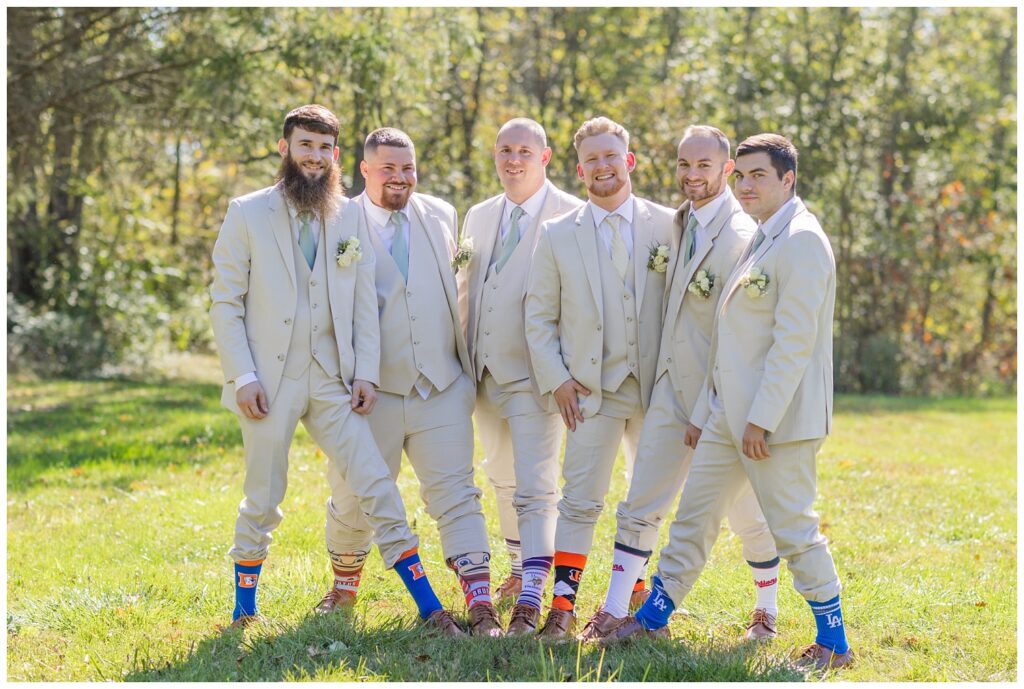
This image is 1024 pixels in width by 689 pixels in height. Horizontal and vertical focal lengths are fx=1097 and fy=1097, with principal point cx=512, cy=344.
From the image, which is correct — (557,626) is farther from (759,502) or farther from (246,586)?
(246,586)

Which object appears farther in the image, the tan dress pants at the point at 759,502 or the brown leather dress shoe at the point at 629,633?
the brown leather dress shoe at the point at 629,633

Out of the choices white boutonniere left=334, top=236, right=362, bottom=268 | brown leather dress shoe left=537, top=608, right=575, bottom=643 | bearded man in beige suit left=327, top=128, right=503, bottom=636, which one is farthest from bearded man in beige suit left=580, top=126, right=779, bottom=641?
white boutonniere left=334, top=236, right=362, bottom=268

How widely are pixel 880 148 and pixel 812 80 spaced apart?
168 cm

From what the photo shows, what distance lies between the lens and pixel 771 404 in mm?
4457

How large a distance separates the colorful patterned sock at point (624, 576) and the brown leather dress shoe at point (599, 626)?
0.06 m

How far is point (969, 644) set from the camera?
4926 mm

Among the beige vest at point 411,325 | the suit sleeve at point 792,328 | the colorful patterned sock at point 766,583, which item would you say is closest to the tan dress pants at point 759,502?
the suit sleeve at point 792,328

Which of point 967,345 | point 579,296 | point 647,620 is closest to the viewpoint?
point 647,620

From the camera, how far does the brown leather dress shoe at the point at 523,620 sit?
487 centimetres

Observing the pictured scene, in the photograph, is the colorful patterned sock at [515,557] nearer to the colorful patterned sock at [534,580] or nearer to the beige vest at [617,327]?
the colorful patterned sock at [534,580]

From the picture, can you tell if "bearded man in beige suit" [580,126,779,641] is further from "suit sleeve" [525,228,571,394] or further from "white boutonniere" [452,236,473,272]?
"white boutonniere" [452,236,473,272]

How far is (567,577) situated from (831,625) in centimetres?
117

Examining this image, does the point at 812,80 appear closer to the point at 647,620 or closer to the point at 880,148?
the point at 880,148

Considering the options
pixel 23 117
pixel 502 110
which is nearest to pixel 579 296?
pixel 23 117
